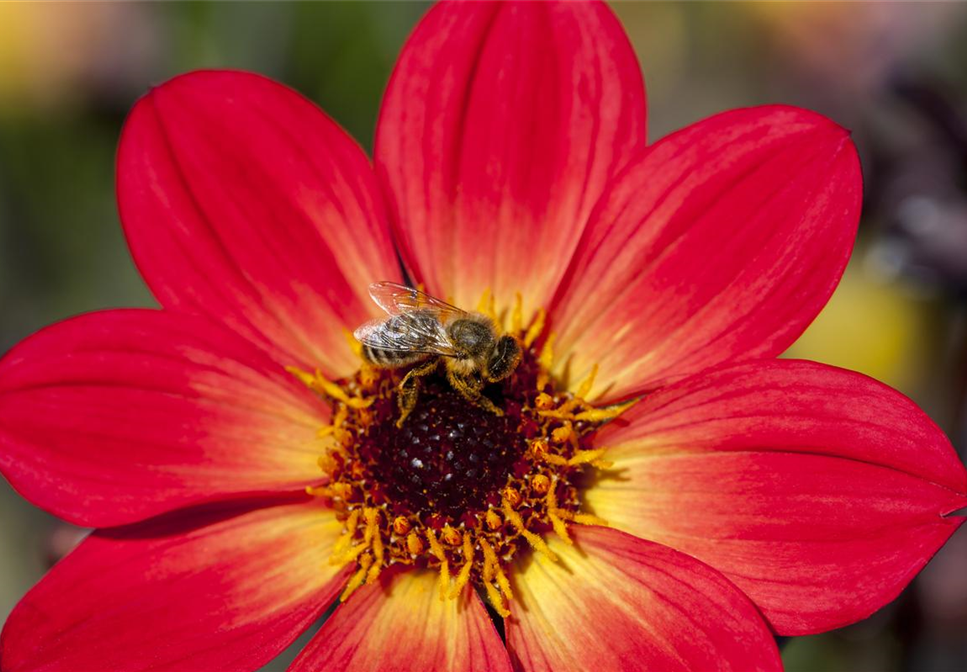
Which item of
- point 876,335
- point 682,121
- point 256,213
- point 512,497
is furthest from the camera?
point 682,121

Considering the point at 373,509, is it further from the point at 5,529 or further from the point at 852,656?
the point at 5,529

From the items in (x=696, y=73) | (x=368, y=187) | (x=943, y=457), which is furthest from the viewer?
(x=696, y=73)

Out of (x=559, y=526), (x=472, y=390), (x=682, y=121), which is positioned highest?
(x=682, y=121)

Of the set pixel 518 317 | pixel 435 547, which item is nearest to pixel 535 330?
pixel 518 317

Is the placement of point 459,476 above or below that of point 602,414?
below

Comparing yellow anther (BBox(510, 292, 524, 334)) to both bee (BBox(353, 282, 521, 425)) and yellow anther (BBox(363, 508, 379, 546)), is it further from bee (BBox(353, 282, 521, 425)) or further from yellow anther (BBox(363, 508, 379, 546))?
yellow anther (BBox(363, 508, 379, 546))

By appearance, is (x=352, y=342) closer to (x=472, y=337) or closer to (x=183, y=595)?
(x=472, y=337)

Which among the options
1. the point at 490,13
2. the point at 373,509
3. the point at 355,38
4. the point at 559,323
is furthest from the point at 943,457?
the point at 355,38
